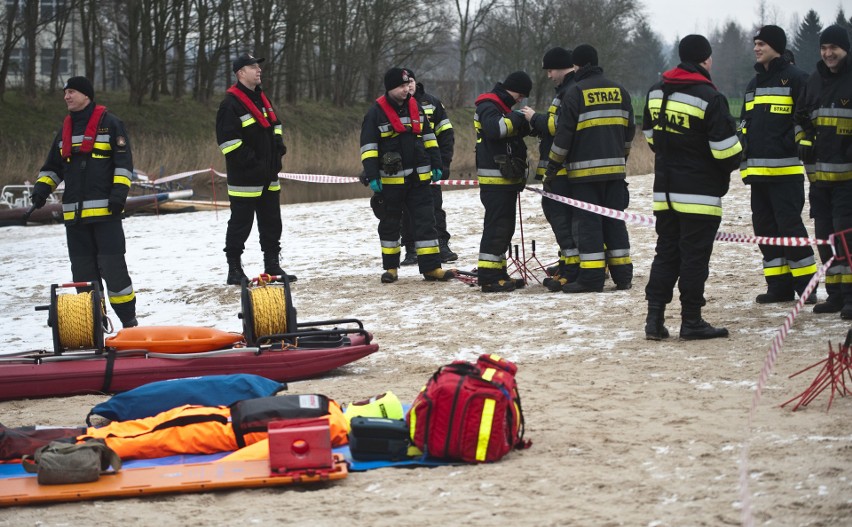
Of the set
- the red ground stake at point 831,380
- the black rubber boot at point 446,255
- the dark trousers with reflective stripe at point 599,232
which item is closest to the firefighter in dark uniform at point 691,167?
the red ground stake at point 831,380

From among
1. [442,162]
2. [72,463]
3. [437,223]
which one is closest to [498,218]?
[442,162]

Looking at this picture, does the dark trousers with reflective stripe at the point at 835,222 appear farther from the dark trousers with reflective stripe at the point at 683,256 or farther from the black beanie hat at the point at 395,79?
the black beanie hat at the point at 395,79

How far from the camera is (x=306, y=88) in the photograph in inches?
1986

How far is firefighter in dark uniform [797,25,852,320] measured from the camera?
8.19 metres

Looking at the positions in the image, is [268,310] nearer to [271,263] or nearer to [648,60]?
[271,263]

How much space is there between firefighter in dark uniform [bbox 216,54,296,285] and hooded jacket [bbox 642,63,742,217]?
480 centimetres

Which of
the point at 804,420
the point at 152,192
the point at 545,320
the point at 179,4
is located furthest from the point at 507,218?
the point at 179,4

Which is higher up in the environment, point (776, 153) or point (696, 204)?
point (776, 153)

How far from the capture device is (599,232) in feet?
33.0

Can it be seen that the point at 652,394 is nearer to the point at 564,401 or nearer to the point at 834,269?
the point at 564,401

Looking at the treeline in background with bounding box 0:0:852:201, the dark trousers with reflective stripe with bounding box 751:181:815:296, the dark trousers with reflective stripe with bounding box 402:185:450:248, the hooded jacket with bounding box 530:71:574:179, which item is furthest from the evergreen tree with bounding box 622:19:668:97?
the dark trousers with reflective stripe with bounding box 751:181:815:296

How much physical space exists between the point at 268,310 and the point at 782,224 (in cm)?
430

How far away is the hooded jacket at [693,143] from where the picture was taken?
769cm

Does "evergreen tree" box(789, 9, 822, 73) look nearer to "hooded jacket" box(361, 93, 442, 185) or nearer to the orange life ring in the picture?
"hooded jacket" box(361, 93, 442, 185)
